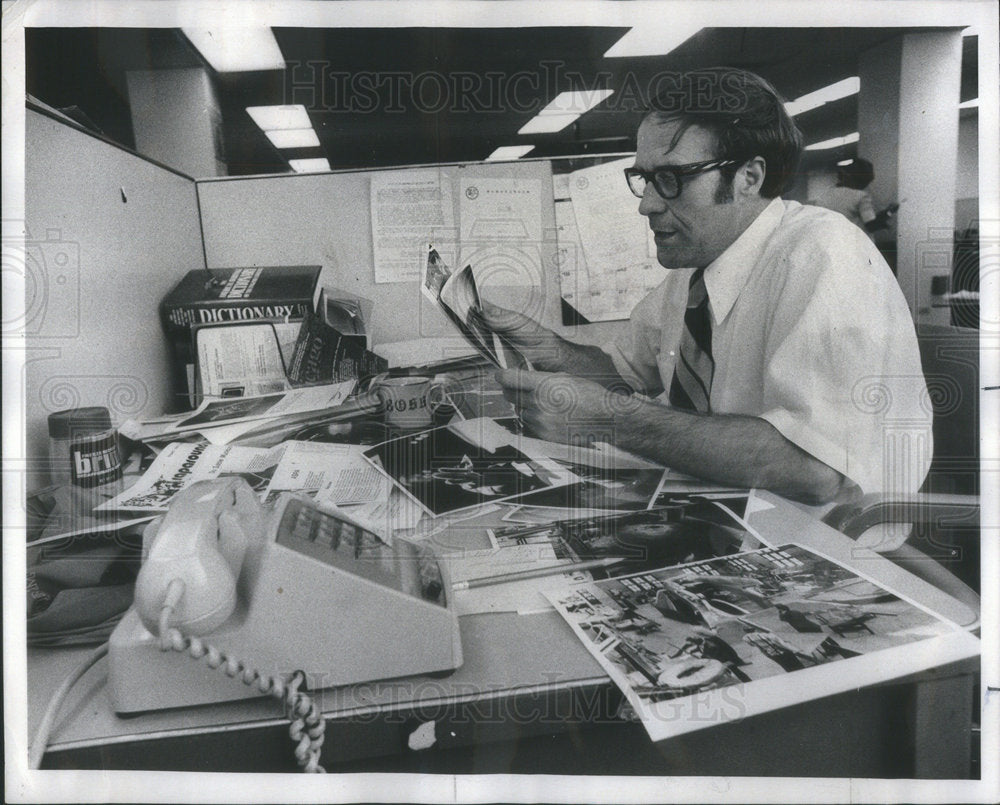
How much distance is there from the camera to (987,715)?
0.88 metres

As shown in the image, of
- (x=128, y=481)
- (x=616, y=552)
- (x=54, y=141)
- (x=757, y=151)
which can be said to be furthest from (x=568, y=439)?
(x=54, y=141)

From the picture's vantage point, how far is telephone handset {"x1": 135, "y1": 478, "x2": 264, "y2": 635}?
629mm

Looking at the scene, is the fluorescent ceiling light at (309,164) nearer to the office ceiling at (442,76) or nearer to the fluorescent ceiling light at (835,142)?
the office ceiling at (442,76)

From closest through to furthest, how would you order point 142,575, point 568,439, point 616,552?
1. point 142,575
2. point 616,552
3. point 568,439

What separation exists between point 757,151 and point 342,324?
1.85 ft

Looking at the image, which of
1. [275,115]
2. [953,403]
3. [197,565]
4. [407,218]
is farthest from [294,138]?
[953,403]

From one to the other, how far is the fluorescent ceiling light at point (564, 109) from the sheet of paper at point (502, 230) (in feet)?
0.22

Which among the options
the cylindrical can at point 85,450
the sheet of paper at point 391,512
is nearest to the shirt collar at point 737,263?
the sheet of paper at point 391,512

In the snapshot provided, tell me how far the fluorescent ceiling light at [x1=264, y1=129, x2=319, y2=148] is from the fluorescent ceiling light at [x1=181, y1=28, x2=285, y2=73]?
3.0 inches

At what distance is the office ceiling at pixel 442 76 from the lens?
2.83ft

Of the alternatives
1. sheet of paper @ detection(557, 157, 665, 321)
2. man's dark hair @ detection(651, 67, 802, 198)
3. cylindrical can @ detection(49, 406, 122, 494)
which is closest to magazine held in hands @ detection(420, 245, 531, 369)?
sheet of paper @ detection(557, 157, 665, 321)

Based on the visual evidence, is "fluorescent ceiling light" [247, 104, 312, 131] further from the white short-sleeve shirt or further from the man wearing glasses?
the white short-sleeve shirt

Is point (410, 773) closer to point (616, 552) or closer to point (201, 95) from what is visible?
point (616, 552)

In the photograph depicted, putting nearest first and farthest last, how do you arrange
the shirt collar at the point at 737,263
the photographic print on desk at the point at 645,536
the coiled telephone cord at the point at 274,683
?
the coiled telephone cord at the point at 274,683, the photographic print on desk at the point at 645,536, the shirt collar at the point at 737,263
